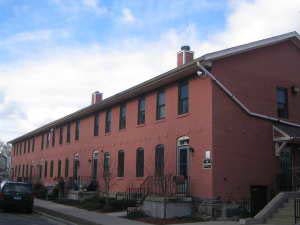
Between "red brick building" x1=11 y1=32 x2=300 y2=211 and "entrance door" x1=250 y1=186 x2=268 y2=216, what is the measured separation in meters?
0.06

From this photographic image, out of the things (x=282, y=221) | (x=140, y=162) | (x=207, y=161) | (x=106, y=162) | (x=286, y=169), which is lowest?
(x=282, y=221)

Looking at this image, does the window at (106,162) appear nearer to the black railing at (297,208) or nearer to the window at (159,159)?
the window at (159,159)

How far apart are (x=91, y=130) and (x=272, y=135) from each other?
53.2ft

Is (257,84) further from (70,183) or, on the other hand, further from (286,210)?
(70,183)

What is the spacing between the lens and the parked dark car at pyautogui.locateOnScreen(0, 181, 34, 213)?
79.0 feet

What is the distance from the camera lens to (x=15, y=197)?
24141mm

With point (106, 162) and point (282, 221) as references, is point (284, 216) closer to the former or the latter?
point (282, 221)

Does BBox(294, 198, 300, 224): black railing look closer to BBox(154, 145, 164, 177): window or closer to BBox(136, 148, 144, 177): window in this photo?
BBox(154, 145, 164, 177): window

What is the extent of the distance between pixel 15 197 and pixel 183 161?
26.3 ft

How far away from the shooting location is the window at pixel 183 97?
23.4 meters

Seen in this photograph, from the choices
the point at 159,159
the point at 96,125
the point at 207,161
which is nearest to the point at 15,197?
the point at 159,159

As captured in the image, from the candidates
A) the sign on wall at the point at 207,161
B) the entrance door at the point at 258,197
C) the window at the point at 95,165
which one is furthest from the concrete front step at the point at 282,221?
the window at the point at 95,165

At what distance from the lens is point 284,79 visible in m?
23.5

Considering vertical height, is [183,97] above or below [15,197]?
above
